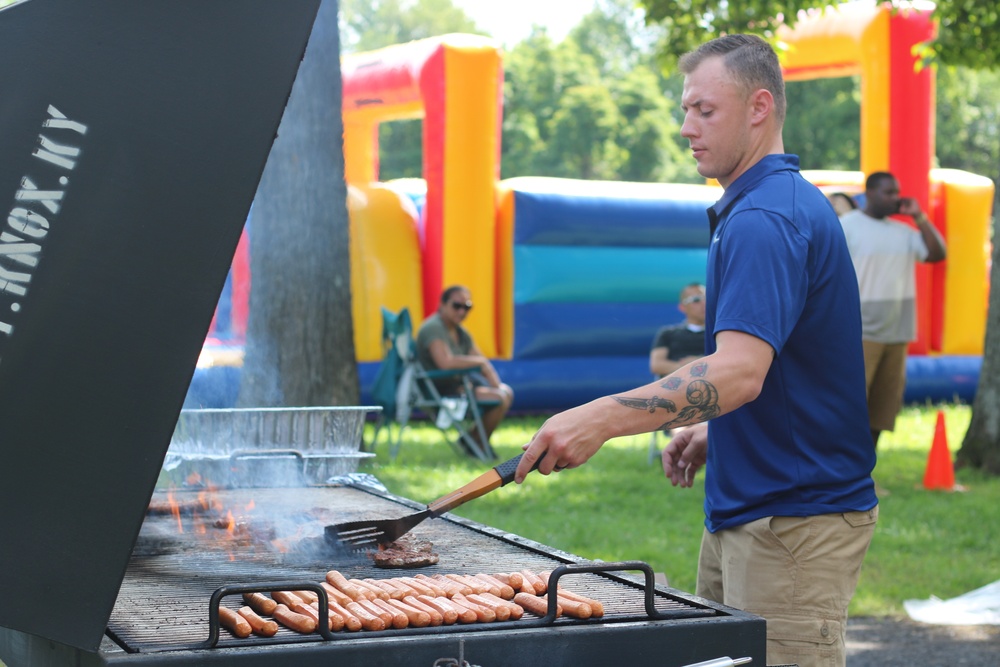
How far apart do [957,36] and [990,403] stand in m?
2.94

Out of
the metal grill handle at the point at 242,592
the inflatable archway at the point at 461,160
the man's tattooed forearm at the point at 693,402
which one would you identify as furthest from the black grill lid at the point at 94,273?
the inflatable archway at the point at 461,160

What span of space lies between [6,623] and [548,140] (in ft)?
140

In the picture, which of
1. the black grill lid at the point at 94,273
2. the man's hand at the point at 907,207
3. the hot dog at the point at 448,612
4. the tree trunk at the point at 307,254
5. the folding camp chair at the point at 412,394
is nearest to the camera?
the black grill lid at the point at 94,273

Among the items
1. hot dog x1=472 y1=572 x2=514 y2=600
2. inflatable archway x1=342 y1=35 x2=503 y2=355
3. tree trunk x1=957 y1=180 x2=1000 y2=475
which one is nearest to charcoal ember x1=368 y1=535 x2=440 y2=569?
hot dog x1=472 y1=572 x2=514 y2=600

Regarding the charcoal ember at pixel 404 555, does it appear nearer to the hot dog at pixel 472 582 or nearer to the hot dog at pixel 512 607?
the hot dog at pixel 472 582

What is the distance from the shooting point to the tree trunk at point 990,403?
31.2ft

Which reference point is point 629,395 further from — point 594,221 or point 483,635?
point 594,221

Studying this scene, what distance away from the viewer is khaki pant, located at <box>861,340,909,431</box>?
315 inches

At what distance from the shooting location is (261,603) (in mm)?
2287

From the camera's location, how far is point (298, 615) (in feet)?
7.09

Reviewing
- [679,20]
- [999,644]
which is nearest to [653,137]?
[679,20]

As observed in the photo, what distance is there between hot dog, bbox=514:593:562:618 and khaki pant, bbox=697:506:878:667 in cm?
55

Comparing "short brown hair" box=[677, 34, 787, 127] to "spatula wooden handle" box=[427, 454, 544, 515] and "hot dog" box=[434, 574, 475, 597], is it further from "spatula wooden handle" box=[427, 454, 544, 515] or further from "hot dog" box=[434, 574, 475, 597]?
"hot dog" box=[434, 574, 475, 597]

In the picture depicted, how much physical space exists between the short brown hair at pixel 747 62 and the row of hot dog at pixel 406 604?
115 cm
